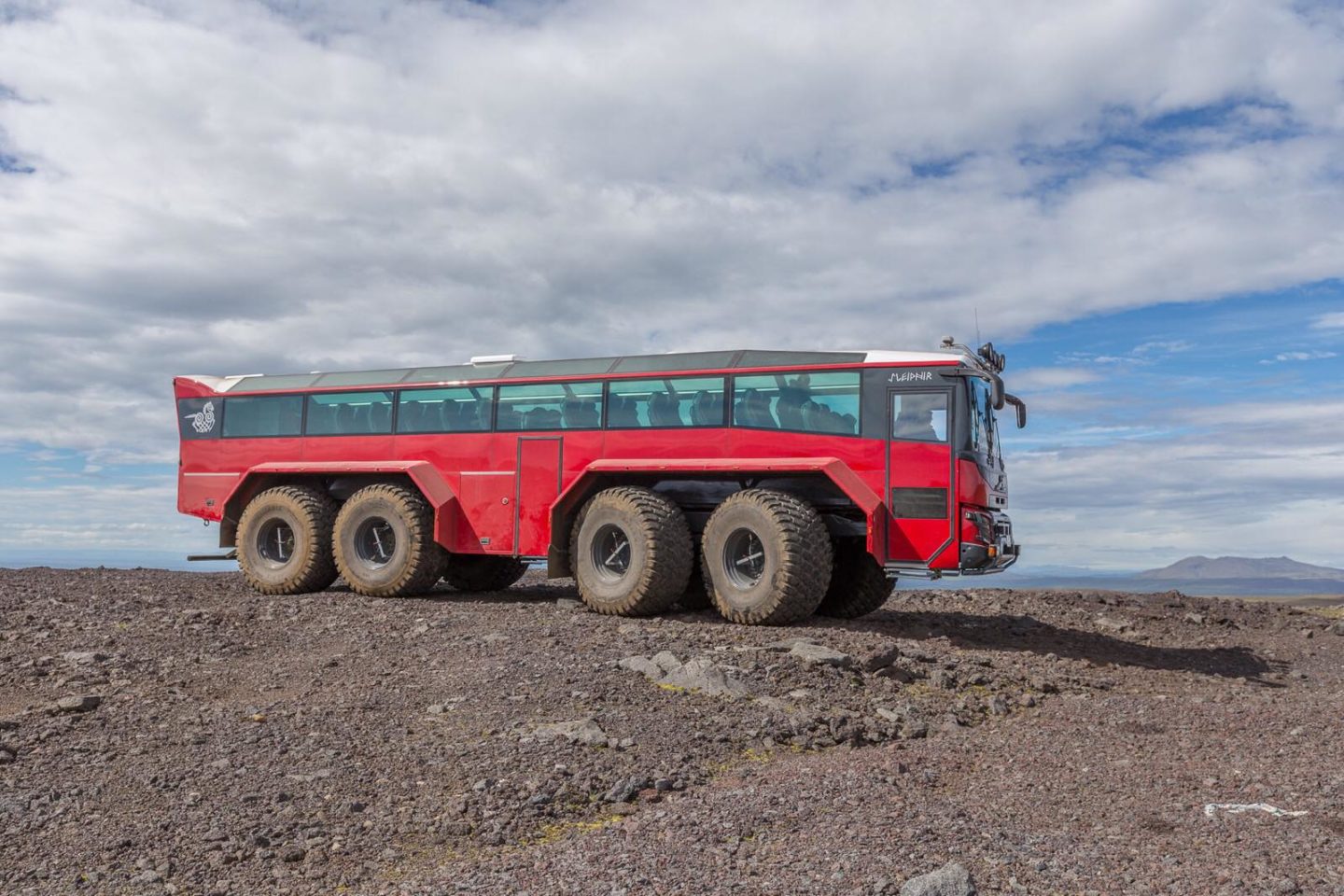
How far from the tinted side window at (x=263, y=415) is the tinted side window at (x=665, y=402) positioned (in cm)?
516

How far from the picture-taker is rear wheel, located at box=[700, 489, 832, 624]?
10719 mm

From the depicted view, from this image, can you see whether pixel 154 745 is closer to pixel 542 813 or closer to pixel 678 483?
pixel 542 813

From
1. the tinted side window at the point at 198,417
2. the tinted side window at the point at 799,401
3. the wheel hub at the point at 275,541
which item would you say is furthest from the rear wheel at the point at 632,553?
the tinted side window at the point at 198,417

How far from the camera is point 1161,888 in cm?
479

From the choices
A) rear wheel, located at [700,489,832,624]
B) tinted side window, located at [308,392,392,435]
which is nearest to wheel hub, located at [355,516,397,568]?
tinted side window, located at [308,392,392,435]

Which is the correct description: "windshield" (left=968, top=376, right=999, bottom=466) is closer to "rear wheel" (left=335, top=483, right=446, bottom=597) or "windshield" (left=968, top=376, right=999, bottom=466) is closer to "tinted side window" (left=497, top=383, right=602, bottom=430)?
"tinted side window" (left=497, top=383, right=602, bottom=430)

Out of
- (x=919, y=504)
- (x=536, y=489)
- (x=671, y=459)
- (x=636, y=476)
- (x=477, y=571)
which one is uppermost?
(x=671, y=459)

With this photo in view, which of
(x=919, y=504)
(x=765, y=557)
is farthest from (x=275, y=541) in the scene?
(x=919, y=504)

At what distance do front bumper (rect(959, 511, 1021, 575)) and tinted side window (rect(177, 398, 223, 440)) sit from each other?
10.8 m

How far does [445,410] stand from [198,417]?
455cm

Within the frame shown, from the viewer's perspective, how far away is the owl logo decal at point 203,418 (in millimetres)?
15337

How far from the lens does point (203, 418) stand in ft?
50.5

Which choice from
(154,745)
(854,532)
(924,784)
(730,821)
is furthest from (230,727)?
(854,532)

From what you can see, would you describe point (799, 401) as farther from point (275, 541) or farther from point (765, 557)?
point (275, 541)
